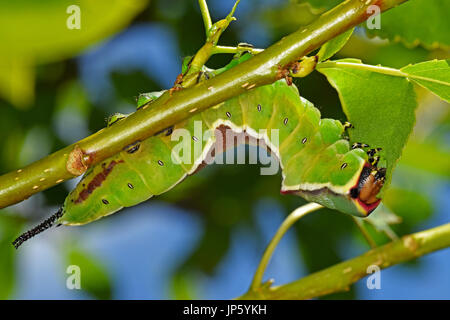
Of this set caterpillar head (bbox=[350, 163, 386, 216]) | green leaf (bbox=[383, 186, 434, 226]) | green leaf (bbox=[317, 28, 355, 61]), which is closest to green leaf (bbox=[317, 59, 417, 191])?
caterpillar head (bbox=[350, 163, 386, 216])

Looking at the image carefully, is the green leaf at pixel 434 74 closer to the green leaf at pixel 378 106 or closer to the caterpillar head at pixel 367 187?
the green leaf at pixel 378 106

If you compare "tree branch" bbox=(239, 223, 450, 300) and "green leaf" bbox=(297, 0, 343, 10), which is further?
"tree branch" bbox=(239, 223, 450, 300)

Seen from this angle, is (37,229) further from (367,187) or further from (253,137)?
(367,187)

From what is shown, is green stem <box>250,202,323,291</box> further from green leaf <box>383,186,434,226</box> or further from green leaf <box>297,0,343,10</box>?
green leaf <box>383,186,434,226</box>

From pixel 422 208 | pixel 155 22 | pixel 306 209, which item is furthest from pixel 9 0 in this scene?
pixel 422 208

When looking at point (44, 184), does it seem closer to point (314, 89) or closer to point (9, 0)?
point (9, 0)

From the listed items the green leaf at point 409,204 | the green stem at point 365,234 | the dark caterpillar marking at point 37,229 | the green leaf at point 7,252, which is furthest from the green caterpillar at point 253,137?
the green leaf at point 409,204
